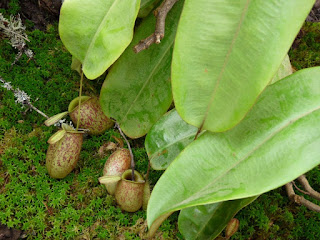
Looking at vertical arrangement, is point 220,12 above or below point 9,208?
above

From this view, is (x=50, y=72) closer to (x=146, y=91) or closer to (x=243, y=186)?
(x=146, y=91)

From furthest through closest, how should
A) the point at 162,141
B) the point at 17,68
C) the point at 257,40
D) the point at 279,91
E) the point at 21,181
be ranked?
the point at 17,68 → the point at 21,181 → the point at 162,141 → the point at 279,91 → the point at 257,40

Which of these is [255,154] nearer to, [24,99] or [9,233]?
[9,233]

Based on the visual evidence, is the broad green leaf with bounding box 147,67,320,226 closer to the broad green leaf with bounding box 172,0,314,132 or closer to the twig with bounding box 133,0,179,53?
the broad green leaf with bounding box 172,0,314,132

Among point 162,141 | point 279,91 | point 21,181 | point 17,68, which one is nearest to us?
point 279,91

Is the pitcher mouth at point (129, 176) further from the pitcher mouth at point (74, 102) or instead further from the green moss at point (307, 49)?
the green moss at point (307, 49)

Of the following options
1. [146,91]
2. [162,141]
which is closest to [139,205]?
[162,141]
